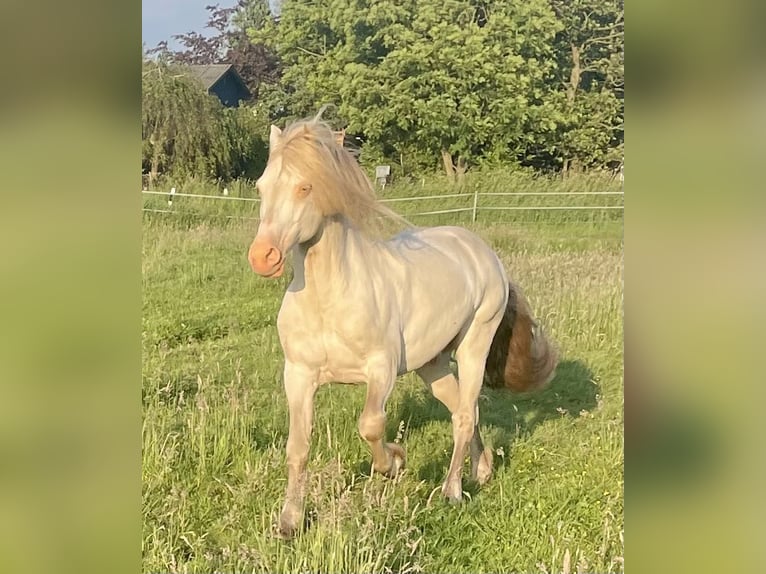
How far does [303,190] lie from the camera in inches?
60.2

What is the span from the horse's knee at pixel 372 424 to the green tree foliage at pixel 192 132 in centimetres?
158

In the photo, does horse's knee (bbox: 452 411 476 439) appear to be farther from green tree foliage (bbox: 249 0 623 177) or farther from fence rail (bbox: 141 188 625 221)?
green tree foliage (bbox: 249 0 623 177)

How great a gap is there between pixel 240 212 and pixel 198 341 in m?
0.62

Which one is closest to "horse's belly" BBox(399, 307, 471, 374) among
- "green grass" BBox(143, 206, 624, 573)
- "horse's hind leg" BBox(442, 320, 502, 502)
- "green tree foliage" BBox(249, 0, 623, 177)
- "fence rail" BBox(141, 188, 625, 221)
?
"horse's hind leg" BBox(442, 320, 502, 502)

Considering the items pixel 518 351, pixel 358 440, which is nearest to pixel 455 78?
pixel 518 351

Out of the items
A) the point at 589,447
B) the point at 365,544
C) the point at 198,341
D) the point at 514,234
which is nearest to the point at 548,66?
the point at 514,234

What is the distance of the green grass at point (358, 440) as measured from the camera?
1855mm

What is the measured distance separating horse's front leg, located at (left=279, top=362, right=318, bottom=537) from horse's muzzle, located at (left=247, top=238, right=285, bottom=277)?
1.15ft

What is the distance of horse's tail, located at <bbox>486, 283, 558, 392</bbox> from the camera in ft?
7.27

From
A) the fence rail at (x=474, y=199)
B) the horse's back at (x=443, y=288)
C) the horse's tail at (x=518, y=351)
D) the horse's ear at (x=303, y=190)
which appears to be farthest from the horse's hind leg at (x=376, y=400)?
the fence rail at (x=474, y=199)

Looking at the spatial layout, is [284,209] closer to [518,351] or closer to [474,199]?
[518,351]
